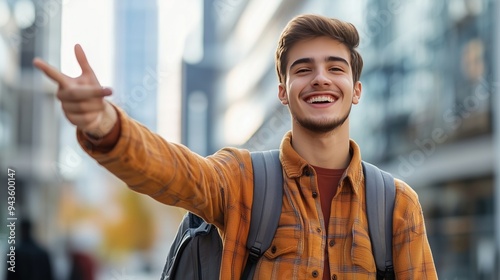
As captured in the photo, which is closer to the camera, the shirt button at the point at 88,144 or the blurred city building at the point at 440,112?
the shirt button at the point at 88,144

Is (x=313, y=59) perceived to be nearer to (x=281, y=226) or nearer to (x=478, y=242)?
(x=281, y=226)

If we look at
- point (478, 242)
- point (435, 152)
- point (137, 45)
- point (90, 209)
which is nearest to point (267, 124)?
point (90, 209)

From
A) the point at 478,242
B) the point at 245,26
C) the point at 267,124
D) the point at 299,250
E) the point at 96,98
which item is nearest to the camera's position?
the point at 96,98

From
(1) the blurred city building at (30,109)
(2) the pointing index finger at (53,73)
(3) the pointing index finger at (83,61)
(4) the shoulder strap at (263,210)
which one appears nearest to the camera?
(2) the pointing index finger at (53,73)

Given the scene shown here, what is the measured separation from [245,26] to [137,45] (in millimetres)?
99650

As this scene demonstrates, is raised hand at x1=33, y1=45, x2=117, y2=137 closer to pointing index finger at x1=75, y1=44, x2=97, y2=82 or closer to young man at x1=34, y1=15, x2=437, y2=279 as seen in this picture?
pointing index finger at x1=75, y1=44, x2=97, y2=82

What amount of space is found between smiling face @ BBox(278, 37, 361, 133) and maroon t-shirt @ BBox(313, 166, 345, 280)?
0.16m

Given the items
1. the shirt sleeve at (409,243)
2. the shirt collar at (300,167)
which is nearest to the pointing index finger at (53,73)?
the shirt collar at (300,167)

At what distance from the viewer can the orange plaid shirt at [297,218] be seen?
2.92m

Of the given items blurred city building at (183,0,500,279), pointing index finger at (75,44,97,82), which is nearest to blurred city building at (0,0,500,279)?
blurred city building at (183,0,500,279)

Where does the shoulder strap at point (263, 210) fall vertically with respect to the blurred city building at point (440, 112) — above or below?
below

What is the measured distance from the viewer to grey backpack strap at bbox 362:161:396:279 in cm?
308

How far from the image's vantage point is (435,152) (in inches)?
923

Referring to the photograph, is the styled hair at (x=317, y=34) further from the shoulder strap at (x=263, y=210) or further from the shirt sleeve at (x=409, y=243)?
the shirt sleeve at (x=409, y=243)
